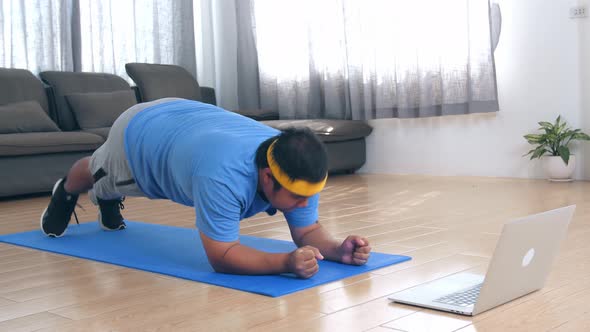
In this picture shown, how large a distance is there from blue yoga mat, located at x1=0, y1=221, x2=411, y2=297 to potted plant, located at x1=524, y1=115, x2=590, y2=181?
101 inches

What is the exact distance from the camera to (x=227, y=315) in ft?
5.59

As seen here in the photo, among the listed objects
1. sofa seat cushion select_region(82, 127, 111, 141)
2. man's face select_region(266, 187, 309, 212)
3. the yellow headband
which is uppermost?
sofa seat cushion select_region(82, 127, 111, 141)

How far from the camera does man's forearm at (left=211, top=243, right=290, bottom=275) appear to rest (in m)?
2.00

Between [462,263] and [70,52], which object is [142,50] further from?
[462,263]

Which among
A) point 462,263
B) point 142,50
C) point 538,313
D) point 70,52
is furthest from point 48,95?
point 538,313

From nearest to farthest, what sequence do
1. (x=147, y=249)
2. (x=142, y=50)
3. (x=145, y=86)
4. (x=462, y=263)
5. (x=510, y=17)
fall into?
(x=462, y=263), (x=147, y=249), (x=510, y=17), (x=145, y=86), (x=142, y=50)

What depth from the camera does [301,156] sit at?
5.96 feet

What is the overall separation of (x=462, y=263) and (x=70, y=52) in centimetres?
451

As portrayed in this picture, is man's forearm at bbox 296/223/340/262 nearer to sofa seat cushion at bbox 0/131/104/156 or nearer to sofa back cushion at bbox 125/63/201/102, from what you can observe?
sofa seat cushion at bbox 0/131/104/156

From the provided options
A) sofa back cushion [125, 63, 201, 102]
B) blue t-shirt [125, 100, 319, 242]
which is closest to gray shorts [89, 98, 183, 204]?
blue t-shirt [125, 100, 319, 242]

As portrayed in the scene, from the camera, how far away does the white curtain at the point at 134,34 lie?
6059 mm

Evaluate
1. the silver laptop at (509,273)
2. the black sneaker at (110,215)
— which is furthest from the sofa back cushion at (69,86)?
the silver laptop at (509,273)

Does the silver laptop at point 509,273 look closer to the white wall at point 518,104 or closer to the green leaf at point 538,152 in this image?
the green leaf at point 538,152

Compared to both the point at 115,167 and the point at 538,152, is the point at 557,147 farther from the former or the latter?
the point at 115,167
